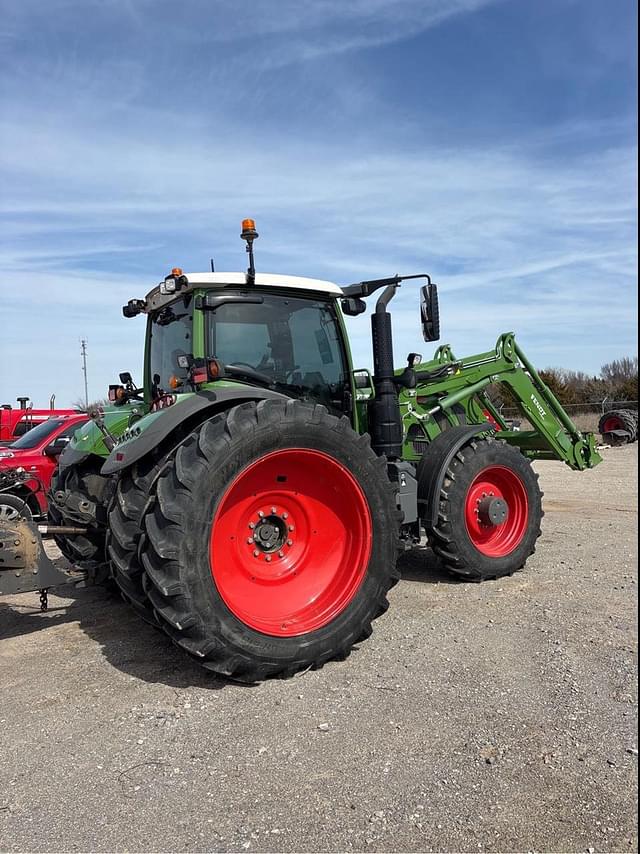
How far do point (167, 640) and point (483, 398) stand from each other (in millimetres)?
3989

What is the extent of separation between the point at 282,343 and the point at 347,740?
8.77ft

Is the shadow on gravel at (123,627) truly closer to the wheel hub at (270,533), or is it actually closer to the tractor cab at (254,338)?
the wheel hub at (270,533)

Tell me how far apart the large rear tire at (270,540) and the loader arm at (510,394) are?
212cm

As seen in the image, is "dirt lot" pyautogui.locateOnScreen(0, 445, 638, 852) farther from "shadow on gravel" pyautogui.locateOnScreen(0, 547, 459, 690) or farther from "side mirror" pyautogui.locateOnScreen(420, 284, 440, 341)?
"side mirror" pyautogui.locateOnScreen(420, 284, 440, 341)

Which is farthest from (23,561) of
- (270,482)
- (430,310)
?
(430,310)

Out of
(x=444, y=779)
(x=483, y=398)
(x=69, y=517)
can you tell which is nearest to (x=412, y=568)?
(x=483, y=398)

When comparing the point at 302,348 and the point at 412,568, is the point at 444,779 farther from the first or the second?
the point at 412,568

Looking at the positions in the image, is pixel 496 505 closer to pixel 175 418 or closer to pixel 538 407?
pixel 538 407

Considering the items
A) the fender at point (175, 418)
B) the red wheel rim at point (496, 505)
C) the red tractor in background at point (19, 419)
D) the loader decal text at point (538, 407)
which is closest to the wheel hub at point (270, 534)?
the fender at point (175, 418)

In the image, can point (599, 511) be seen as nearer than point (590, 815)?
No

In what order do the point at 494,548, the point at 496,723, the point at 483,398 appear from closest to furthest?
the point at 496,723
the point at 494,548
the point at 483,398

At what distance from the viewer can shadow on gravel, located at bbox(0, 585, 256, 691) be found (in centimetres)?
373

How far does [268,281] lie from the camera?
4555mm

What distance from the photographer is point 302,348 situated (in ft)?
15.9
